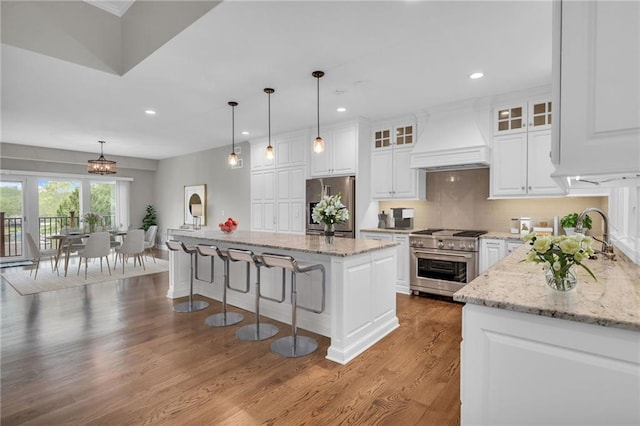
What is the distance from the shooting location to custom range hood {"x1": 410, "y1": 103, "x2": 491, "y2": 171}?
4.09 metres

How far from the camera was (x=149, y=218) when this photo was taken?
30.3 ft

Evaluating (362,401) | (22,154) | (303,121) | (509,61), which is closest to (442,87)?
(509,61)

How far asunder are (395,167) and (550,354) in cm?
387

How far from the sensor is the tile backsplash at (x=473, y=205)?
397 cm

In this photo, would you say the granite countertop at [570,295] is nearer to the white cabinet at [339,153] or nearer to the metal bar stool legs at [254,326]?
the metal bar stool legs at [254,326]

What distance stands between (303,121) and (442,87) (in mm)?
2212

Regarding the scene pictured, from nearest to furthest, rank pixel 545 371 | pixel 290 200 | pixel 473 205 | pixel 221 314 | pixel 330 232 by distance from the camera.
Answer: pixel 545 371, pixel 330 232, pixel 221 314, pixel 473 205, pixel 290 200

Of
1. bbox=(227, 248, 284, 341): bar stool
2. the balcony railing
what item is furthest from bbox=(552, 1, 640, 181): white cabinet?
the balcony railing

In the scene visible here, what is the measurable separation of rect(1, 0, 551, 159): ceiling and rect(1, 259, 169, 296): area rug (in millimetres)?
2580

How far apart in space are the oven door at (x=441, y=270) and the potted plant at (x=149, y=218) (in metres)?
7.72

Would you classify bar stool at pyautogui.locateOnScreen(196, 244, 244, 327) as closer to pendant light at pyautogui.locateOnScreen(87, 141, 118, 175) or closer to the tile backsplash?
the tile backsplash

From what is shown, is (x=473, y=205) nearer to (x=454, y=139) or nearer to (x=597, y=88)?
(x=454, y=139)

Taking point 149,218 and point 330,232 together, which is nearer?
point 330,232

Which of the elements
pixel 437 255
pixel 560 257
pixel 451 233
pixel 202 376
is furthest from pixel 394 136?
pixel 202 376
